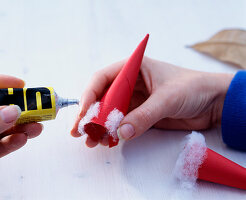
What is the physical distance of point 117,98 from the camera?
2.19ft

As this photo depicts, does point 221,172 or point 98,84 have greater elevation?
point 98,84

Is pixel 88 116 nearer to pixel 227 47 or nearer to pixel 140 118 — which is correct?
pixel 140 118

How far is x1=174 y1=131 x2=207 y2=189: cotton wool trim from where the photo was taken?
0.67m

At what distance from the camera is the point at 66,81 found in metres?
0.94

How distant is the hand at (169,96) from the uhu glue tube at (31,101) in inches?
4.3

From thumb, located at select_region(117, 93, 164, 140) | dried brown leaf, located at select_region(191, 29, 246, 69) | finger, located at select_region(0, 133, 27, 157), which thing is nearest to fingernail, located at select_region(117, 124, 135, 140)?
thumb, located at select_region(117, 93, 164, 140)

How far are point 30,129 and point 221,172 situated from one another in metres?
0.41

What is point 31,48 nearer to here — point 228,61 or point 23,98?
point 23,98

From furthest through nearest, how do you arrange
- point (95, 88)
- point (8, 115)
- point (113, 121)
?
point (95, 88) → point (113, 121) → point (8, 115)

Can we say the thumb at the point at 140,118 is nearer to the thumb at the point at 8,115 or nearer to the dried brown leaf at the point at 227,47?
the thumb at the point at 8,115

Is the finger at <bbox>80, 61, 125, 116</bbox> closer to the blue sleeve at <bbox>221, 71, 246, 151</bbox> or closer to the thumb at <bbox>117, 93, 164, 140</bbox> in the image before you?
the thumb at <bbox>117, 93, 164, 140</bbox>

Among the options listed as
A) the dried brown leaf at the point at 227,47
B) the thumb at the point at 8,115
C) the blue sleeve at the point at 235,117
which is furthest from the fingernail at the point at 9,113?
the dried brown leaf at the point at 227,47

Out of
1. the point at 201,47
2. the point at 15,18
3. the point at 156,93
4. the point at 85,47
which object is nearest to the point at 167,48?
the point at 201,47

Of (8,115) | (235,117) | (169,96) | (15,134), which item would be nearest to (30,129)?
(15,134)
